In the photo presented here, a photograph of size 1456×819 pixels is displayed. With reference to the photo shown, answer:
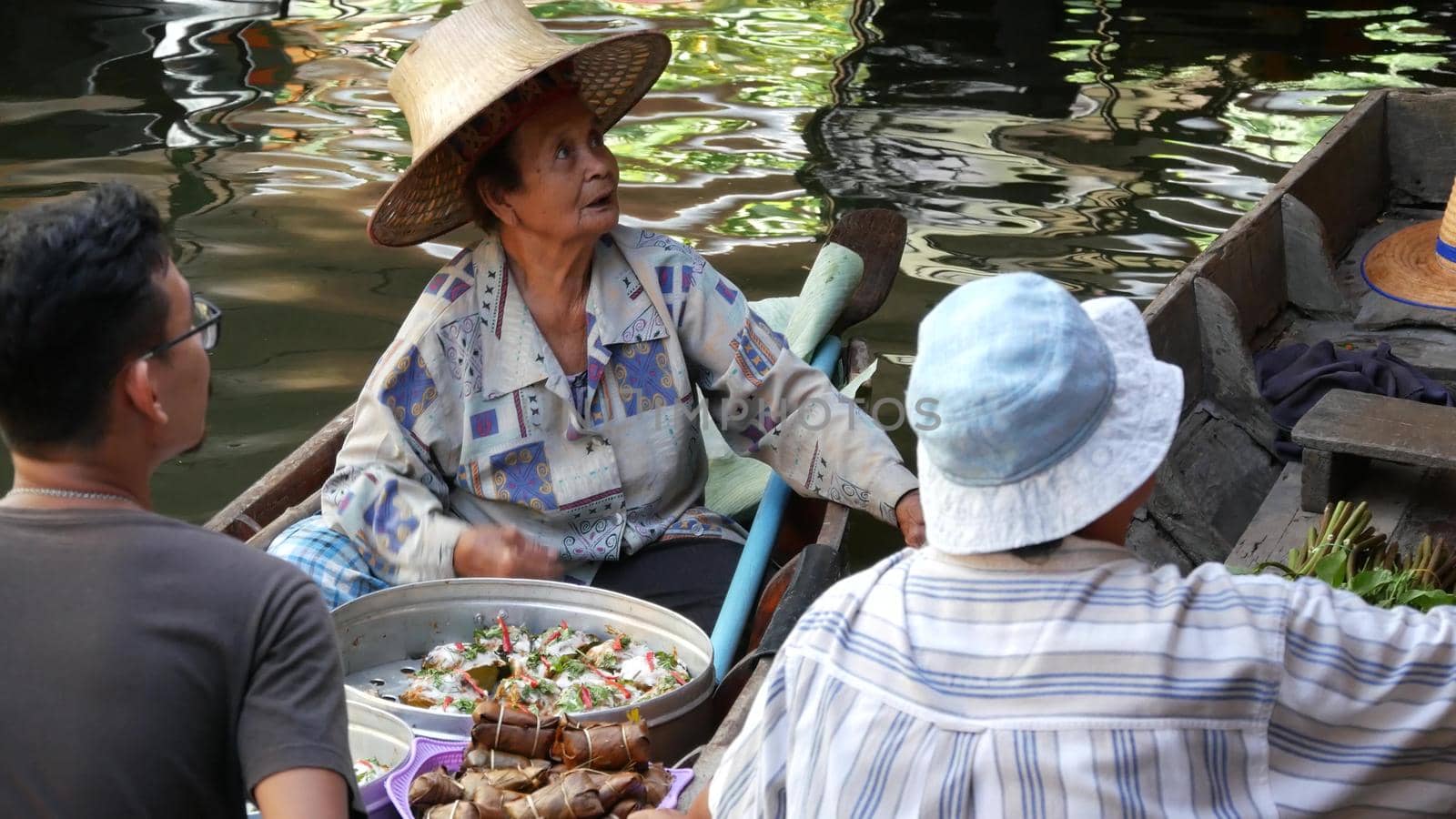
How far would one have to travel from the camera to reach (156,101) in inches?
303

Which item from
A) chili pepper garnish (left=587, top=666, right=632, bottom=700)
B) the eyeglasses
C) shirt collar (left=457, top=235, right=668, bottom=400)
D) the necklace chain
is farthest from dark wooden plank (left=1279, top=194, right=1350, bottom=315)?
the necklace chain

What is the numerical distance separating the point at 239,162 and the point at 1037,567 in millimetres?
6326

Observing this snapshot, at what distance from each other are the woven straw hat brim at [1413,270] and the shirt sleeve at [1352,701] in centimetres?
295

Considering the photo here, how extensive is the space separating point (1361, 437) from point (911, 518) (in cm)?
88

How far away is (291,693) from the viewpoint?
132 cm

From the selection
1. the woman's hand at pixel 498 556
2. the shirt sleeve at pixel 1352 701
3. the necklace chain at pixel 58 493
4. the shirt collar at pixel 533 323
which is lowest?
the woman's hand at pixel 498 556

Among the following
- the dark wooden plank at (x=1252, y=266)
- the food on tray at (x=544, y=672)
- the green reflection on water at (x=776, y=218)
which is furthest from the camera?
the green reflection on water at (x=776, y=218)

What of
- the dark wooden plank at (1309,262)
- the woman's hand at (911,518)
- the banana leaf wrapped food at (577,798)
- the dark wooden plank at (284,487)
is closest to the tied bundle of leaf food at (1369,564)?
the woman's hand at (911,518)

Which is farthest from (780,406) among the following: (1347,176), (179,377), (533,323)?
(1347,176)

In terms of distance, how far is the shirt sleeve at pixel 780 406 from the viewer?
258 centimetres

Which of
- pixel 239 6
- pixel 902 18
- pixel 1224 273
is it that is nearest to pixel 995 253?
pixel 1224 273

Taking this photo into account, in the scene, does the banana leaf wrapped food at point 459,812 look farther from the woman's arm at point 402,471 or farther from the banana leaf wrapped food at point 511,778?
the woman's arm at point 402,471

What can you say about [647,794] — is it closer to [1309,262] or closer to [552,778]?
[552,778]

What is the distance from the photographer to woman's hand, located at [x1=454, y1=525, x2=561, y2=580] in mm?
2398
